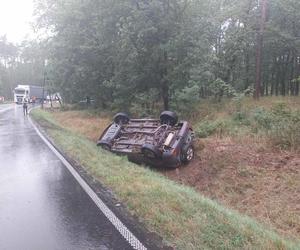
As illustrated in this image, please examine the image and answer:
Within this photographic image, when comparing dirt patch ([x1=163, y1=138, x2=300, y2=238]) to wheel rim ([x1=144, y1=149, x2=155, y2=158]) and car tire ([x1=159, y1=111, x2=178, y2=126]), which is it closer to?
wheel rim ([x1=144, y1=149, x2=155, y2=158])

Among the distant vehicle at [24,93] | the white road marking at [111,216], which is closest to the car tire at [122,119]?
the white road marking at [111,216]

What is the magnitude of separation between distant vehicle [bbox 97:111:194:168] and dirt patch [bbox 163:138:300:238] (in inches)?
Result: 22.1

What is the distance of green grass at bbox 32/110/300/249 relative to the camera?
5.29 metres

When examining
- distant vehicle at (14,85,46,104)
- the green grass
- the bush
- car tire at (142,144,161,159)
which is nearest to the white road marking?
the green grass

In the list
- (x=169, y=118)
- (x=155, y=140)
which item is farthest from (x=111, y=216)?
(x=169, y=118)

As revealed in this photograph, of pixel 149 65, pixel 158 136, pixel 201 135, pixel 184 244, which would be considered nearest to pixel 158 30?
pixel 149 65

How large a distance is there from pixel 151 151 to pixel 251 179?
299 cm

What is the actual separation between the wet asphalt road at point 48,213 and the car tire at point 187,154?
361 cm

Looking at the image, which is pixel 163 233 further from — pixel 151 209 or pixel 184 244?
pixel 151 209

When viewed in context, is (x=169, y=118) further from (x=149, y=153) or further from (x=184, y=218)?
(x=184, y=218)

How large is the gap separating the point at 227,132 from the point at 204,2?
30.8 ft

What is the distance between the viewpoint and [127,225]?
602cm

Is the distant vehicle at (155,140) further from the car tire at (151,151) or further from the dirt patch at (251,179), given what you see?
the dirt patch at (251,179)

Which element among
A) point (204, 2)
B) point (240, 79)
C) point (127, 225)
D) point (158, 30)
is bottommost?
point (127, 225)
